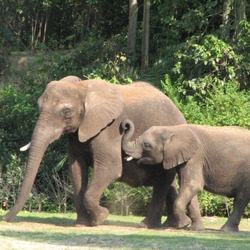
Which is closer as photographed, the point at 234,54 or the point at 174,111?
the point at 174,111

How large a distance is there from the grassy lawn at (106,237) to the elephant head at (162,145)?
3.98 ft

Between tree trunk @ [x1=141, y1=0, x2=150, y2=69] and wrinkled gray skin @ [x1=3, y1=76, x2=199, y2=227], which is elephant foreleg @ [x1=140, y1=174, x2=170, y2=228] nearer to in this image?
wrinkled gray skin @ [x1=3, y1=76, x2=199, y2=227]

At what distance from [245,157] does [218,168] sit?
50 centimetres

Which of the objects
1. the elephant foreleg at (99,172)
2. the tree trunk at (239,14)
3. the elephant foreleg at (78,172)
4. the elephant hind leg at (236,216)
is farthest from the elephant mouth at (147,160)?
the tree trunk at (239,14)

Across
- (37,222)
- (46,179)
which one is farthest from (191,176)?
(46,179)

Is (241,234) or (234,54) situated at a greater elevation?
(234,54)

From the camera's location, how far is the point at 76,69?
3136cm

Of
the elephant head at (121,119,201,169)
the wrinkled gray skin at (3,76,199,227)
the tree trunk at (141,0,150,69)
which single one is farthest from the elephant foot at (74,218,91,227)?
the tree trunk at (141,0,150,69)

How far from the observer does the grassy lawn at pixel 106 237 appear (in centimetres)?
1459

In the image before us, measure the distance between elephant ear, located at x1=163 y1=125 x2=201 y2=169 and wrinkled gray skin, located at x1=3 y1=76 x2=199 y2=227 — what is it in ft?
2.21

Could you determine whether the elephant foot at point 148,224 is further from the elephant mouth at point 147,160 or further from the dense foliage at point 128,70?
the dense foliage at point 128,70

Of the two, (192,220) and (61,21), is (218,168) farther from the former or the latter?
(61,21)

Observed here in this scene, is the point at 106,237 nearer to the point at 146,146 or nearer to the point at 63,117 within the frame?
the point at 146,146

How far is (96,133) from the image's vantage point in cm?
1797
